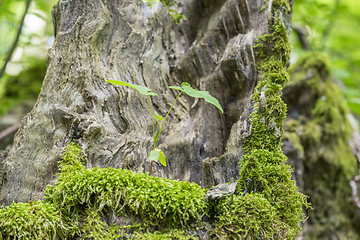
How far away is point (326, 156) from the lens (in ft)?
14.5

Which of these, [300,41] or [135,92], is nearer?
[135,92]

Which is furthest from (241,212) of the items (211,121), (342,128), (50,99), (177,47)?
(342,128)

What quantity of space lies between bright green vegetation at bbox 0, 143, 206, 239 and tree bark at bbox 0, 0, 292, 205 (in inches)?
17.5

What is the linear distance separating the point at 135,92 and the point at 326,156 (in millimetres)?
3799

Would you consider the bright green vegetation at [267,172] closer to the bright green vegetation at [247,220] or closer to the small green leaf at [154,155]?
Answer: the bright green vegetation at [247,220]

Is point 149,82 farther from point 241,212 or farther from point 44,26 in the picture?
point 44,26

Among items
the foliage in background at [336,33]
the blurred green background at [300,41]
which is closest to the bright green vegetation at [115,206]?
the blurred green background at [300,41]

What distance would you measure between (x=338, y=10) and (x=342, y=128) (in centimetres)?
336

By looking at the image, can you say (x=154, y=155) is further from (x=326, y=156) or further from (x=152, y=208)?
(x=326, y=156)

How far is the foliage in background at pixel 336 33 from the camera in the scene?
19.5 feet

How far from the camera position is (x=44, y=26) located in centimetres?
659

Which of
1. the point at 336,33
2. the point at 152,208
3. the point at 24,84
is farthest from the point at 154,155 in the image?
the point at 336,33

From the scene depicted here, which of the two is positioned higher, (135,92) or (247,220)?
(135,92)

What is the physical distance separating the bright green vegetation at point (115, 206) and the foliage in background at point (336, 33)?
18.4 ft
